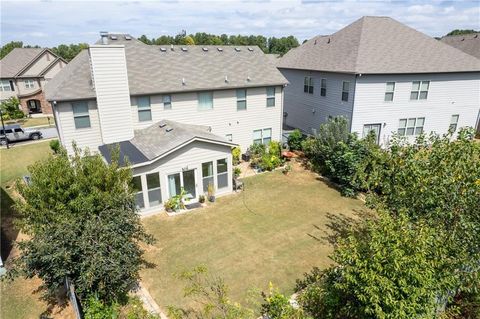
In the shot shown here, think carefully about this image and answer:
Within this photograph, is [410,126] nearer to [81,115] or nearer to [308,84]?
[308,84]

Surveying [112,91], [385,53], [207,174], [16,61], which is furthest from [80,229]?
[16,61]

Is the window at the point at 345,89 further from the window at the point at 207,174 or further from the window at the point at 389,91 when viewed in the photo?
the window at the point at 207,174

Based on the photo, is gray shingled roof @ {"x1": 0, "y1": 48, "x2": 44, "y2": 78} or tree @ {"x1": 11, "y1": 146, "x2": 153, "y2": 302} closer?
tree @ {"x1": 11, "y1": 146, "x2": 153, "y2": 302}

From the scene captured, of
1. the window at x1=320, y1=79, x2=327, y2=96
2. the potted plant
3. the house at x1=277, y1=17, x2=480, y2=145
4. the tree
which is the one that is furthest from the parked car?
the window at x1=320, y1=79, x2=327, y2=96

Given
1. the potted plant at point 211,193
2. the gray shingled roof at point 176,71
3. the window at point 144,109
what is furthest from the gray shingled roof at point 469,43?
the window at point 144,109

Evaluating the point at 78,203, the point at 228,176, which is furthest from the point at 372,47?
the point at 78,203

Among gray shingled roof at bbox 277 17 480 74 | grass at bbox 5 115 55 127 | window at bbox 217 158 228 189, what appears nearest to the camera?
window at bbox 217 158 228 189

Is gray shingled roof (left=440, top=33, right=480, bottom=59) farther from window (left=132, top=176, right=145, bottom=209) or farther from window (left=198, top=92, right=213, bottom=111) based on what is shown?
window (left=132, top=176, right=145, bottom=209)
